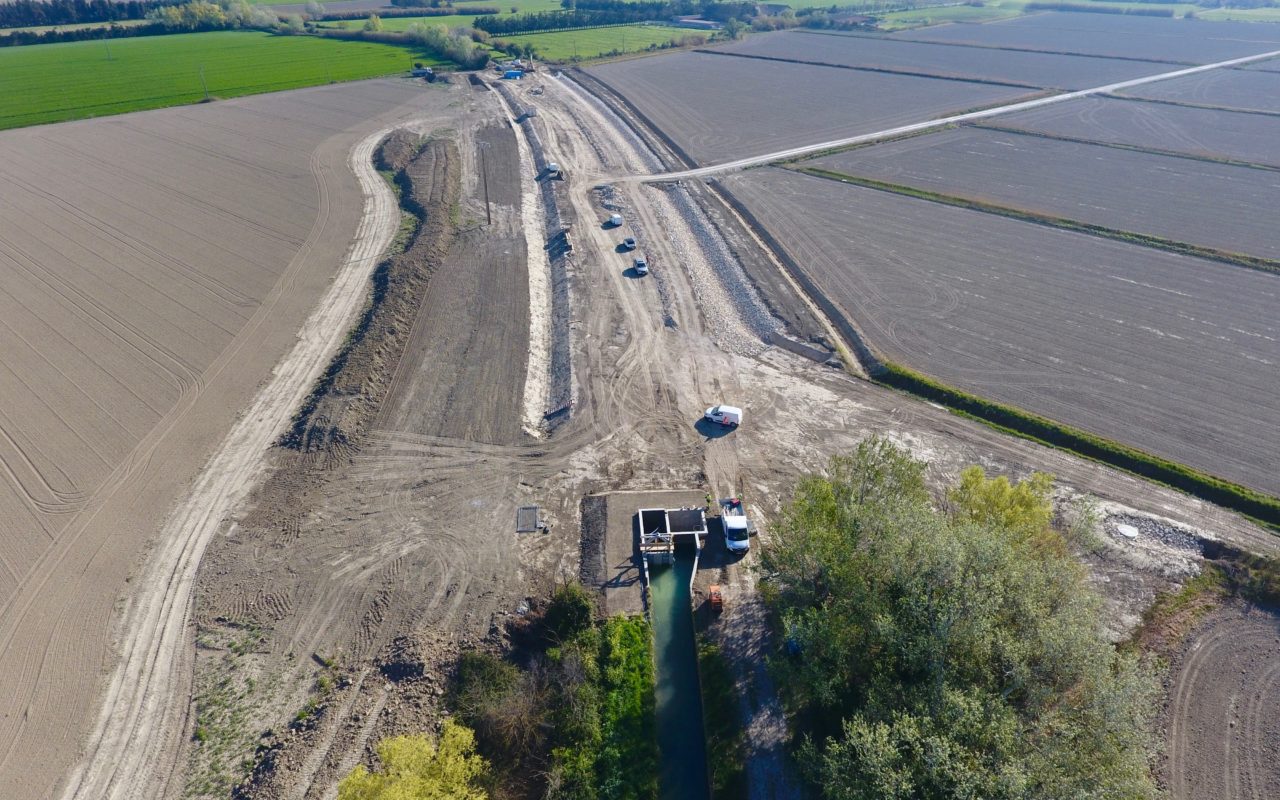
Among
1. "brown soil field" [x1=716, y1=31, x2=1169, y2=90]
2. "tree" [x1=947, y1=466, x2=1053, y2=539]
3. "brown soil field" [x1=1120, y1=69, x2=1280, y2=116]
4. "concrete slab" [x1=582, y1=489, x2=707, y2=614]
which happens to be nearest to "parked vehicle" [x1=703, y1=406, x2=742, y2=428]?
"concrete slab" [x1=582, y1=489, x2=707, y2=614]

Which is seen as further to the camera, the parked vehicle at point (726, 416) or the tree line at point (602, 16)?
the tree line at point (602, 16)

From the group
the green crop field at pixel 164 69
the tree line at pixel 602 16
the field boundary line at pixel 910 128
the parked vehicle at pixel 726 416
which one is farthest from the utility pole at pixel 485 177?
the tree line at pixel 602 16

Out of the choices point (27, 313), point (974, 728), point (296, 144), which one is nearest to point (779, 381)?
point (974, 728)

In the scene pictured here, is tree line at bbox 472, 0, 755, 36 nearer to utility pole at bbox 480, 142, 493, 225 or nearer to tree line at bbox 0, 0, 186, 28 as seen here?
utility pole at bbox 480, 142, 493, 225

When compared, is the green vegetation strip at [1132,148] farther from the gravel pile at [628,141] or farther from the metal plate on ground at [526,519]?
the metal plate on ground at [526,519]

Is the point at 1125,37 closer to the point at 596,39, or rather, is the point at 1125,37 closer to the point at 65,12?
the point at 596,39

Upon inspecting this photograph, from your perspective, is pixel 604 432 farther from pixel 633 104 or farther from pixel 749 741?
pixel 633 104
